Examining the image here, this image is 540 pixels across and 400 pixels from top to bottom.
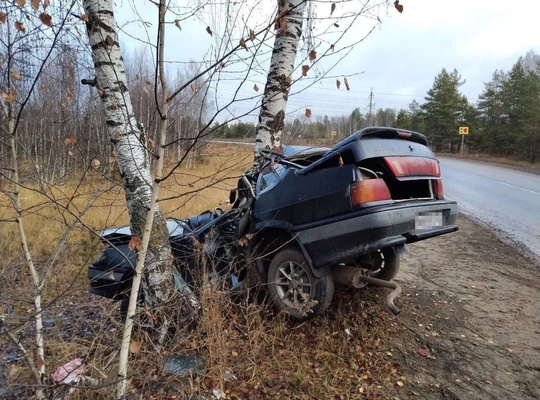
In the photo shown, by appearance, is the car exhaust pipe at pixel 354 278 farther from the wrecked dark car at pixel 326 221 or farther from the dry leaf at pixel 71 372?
the dry leaf at pixel 71 372

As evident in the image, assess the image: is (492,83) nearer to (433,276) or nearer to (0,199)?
(433,276)

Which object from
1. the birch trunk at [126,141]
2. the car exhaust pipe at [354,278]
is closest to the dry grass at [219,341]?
the birch trunk at [126,141]

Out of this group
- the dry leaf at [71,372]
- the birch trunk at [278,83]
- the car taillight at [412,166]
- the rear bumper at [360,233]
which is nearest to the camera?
the dry leaf at [71,372]

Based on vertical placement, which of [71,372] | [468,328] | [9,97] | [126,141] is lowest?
[468,328]

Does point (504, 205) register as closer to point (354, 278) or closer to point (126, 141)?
point (354, 278)

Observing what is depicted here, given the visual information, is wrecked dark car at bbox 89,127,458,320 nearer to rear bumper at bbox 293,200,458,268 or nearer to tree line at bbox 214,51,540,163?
rear bumper at bbox 293,200,458,268

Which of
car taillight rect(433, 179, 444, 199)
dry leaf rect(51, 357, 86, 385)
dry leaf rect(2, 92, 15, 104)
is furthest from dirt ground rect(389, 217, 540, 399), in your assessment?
dry leaf rect(2, 92, 15, 104)

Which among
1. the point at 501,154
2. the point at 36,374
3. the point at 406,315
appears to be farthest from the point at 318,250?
the point at 501,154

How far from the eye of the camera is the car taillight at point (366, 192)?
2.97m

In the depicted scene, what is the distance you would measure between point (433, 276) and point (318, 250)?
8.67ft

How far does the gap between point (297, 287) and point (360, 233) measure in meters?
0.80

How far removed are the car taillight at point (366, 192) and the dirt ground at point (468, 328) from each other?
134 cm

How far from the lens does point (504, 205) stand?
1139 centimetres

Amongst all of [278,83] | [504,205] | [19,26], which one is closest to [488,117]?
[504,205]
